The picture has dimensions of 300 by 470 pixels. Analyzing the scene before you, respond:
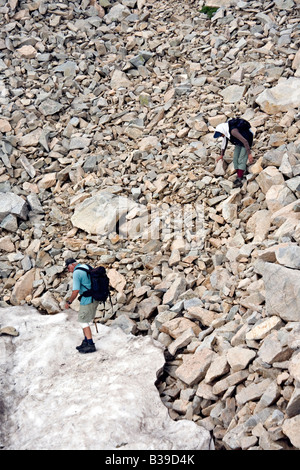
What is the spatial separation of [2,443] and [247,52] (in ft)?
38.0

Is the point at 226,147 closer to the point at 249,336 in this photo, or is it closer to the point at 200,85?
the point at 200,85

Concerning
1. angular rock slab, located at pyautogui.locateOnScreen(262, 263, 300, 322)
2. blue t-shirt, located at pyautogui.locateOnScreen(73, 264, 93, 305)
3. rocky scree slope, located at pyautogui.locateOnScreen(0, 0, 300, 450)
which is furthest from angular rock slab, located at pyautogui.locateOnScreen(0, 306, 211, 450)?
angular rock slab, located at pyautogui.locateOnScreen(262, 263, 300, 322)

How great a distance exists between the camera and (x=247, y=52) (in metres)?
13.4

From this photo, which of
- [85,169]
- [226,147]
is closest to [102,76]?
[85,169]

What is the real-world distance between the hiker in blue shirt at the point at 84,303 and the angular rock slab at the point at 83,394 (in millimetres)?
161

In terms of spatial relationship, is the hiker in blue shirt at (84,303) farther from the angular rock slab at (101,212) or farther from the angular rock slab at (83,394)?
the angular rock slab at (101,212)

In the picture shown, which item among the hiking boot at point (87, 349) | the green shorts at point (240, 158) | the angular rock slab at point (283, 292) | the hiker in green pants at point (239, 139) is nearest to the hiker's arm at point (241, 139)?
the hiker in green pants at point (239, 139)

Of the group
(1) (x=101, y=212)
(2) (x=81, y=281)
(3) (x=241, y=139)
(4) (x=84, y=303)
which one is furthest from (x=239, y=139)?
(4) (x=84, y=303)

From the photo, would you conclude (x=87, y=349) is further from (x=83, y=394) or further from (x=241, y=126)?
(x=241, y=126)

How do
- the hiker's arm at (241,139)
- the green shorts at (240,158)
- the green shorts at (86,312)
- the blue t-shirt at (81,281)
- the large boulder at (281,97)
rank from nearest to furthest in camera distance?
the blue t-shirt at (81,281)
the green shorts at (86,312)
the hiker's arm at (241,139)
the green shorts at (240,158)
the large boulder at (281,97)

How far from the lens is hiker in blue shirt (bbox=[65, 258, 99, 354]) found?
7.34m

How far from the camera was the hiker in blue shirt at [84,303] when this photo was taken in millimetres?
7344

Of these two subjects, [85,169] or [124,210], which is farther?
[85,169]

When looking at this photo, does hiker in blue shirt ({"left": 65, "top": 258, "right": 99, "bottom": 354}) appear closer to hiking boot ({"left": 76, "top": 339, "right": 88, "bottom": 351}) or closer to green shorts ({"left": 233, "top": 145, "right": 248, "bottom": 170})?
hiking boot ({"left": 76, "top": 339, "right": 88, "bottom": 351})
